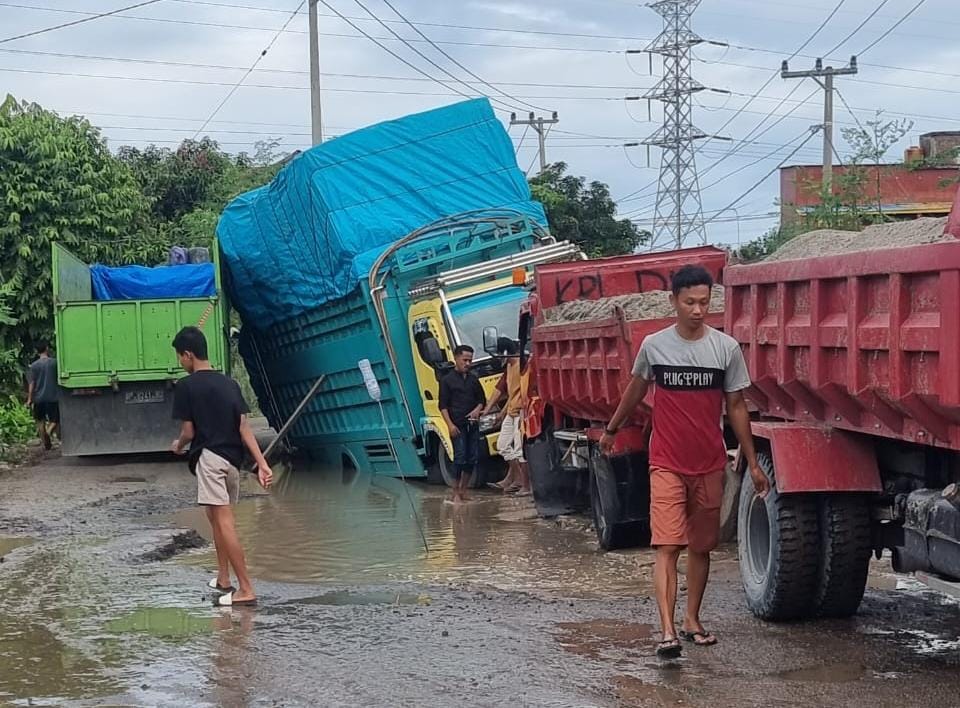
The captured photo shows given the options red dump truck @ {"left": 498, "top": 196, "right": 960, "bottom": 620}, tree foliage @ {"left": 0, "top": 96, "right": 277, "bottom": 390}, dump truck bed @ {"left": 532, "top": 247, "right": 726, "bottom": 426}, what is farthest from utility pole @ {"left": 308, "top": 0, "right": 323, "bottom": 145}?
red dump truck @ {"left": 498, "top": 196, "right": 960, "bottom": 620}

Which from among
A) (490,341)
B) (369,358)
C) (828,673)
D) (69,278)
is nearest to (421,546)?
(490,341)

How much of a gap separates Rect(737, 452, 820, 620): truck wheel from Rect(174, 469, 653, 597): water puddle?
116cm

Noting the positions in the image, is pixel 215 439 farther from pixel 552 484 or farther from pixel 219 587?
pixel 552 484

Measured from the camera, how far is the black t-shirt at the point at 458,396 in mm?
13602

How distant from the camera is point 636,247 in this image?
33.3 metres

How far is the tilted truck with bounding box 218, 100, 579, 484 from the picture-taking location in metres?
14.9

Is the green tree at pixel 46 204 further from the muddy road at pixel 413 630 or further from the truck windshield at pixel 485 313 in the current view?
the muddy road at pixel 413 630

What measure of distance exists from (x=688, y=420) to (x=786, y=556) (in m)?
0.91

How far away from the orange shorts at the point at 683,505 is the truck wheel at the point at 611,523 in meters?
3.06

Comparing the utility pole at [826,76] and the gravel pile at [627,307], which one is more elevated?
the utility pole at [826,76]

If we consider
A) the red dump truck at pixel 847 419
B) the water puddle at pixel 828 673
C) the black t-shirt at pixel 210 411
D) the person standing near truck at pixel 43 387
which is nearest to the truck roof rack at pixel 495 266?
the person standing near truck at pixel 43 387

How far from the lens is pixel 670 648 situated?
5.90 m

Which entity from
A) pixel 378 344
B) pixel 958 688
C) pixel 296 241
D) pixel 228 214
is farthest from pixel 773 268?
pixel 228 214

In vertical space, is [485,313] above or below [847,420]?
above
